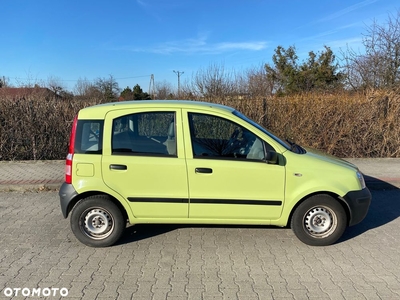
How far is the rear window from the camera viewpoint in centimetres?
356

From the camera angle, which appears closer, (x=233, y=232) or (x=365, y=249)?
(x=365, y=249)

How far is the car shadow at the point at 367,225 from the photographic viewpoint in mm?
3986

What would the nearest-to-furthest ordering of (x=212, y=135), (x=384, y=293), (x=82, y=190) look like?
(x=384, y=293)
(x=82, y=190)
(x=212, y=135)

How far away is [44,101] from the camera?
8547 millimetres

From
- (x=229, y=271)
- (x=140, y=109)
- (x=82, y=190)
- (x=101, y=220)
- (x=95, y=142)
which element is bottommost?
(x=229, y=271)

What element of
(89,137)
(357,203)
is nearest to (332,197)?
(357,203)

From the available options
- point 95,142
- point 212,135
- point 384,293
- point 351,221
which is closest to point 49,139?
point 95,142

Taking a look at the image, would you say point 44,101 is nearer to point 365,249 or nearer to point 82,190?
point 82,190

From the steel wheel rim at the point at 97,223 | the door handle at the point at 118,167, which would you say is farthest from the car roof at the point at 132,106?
the steel wheel rim at the point at 97,223

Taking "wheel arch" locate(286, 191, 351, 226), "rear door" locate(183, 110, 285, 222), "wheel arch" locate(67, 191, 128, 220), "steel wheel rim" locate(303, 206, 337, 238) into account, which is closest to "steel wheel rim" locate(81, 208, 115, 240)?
"wheel arch" locate(67, 191, 128, 220)

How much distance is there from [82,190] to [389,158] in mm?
8780

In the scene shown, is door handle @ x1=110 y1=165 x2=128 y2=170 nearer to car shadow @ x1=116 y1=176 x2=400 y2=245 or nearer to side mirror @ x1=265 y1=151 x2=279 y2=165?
car shadow @ x1=116 y1=176 x2=400 y2=245

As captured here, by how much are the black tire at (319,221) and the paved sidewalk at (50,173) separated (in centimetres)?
320

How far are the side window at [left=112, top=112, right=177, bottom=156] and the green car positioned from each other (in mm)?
12
